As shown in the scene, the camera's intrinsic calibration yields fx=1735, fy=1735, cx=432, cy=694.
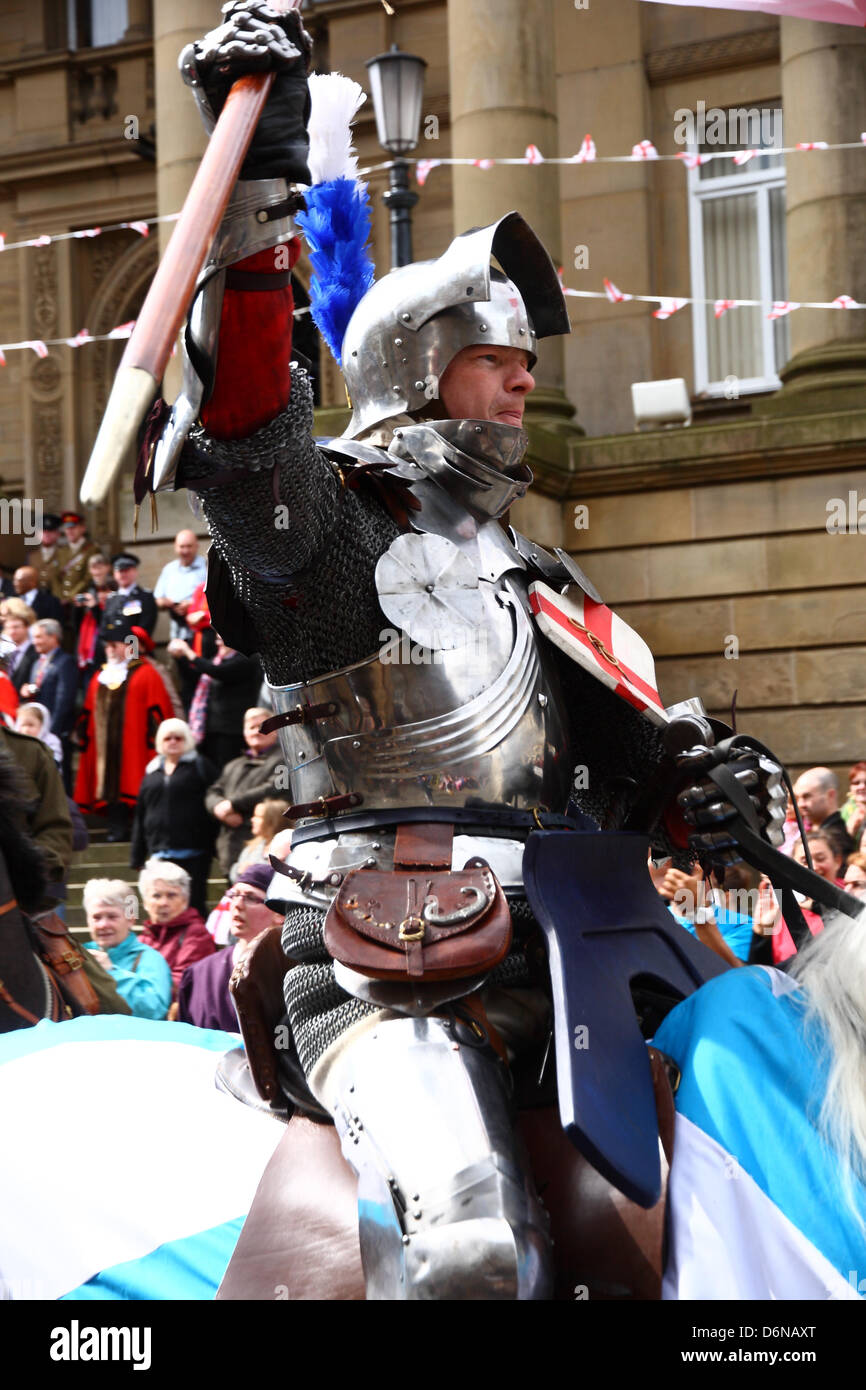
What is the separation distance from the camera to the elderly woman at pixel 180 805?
1012cm

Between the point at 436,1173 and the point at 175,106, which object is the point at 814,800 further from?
the point at 175,106

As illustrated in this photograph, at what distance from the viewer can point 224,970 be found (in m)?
6.47

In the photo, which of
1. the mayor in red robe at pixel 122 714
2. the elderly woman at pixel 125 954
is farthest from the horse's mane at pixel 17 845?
the mayor in red robe at pixel 122 714

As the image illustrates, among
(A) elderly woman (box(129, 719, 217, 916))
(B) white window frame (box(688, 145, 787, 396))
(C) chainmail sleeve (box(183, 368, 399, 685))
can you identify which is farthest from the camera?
(B) white window frame (box(688, 145, 787, 396))

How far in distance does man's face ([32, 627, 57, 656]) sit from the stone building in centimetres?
228

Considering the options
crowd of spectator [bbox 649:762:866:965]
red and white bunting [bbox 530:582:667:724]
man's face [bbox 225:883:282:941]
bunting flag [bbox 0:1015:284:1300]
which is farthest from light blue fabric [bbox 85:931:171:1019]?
red and white bunting [bbox 530:582:667:724]

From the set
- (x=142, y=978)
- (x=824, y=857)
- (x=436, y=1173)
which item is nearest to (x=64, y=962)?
(x=142, y=978)

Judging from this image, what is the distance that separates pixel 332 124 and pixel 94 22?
2065 centimetres

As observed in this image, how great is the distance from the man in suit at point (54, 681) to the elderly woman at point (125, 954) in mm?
4712

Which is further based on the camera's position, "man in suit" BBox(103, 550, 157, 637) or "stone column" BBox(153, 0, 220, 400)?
"stone column" BBox(153, 0, 220, 400)

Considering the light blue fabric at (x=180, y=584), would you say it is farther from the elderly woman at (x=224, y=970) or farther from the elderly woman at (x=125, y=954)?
the elderly woman at (x=224, y=970)

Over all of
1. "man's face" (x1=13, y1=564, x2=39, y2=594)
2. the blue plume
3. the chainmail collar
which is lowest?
the chainmail collar

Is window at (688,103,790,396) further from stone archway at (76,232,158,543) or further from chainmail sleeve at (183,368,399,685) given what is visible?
chainmail sleeve at (183,368,399,685)

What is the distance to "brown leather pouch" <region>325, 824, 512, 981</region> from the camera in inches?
116
